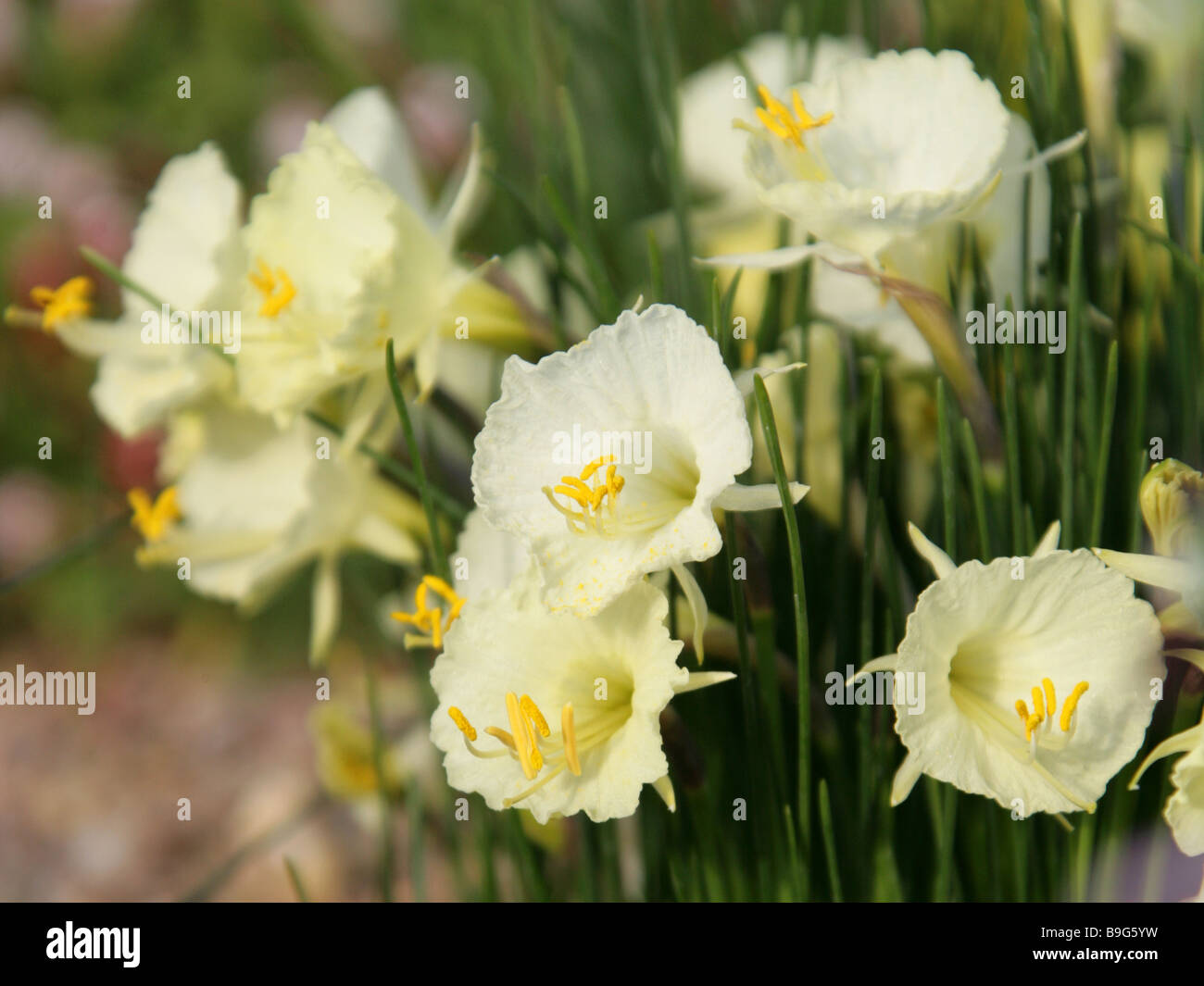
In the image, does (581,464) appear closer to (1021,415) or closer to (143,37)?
(1021,415)

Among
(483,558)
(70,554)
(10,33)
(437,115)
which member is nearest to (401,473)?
(483,558)

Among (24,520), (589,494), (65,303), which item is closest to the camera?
(589,494)

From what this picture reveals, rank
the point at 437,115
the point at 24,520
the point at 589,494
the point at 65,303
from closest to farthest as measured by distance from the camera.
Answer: the point at 589,494, the point at 65,303, the point at 437,115, the point at 24,520

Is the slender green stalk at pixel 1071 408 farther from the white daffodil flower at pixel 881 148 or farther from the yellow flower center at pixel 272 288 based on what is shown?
the yellow flower center at pixel 272 288

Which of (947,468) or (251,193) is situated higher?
(251,193)

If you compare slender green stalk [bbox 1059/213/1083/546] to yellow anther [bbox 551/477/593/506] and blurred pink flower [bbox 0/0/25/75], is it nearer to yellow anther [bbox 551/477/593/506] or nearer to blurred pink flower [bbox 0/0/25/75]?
yellow anther [bbox 551/477/593/506]

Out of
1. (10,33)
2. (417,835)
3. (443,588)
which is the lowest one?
(417,835)

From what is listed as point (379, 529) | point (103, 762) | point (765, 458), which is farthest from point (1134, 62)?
point (103, 762)

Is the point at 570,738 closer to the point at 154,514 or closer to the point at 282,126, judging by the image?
the point at 154,514
